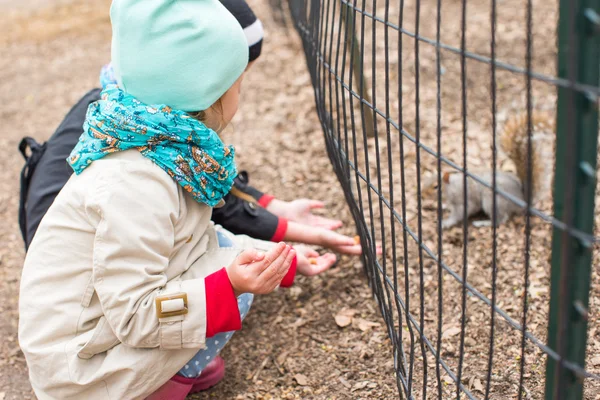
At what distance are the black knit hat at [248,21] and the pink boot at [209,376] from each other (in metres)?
0.96

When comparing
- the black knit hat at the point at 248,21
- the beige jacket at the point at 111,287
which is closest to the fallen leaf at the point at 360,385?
the beige jacket at the point at 111,287

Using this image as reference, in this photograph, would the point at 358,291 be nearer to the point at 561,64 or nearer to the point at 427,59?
the point at 561,64

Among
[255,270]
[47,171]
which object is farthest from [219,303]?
[47,171]

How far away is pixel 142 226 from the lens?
1513 mm

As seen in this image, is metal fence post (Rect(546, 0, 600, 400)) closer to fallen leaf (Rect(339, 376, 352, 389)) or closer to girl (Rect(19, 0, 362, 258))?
fallen leaf (Rect(339, 376, 352, 389))

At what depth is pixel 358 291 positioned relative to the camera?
7.96 feet

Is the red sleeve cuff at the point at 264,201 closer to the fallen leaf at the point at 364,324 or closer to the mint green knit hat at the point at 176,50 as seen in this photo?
the fallen leaf at the point at 364,324

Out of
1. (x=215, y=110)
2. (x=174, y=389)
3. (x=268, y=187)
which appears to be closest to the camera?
(x=215, y=110)

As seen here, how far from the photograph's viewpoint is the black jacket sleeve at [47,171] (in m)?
2.15

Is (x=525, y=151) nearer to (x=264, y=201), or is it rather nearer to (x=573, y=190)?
(x=264, y=201)

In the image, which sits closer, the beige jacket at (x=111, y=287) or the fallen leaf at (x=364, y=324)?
the beige jacket at (x=111, y=287)

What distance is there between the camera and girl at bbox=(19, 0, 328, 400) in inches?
60.0

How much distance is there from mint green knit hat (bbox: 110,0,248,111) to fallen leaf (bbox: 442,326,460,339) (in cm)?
107

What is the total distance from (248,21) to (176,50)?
738 mm
